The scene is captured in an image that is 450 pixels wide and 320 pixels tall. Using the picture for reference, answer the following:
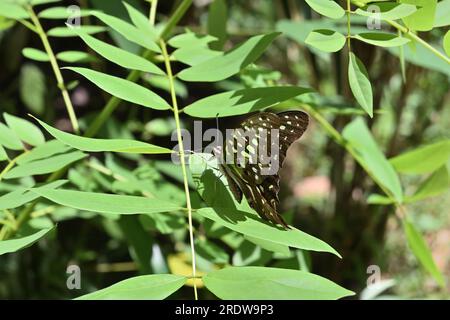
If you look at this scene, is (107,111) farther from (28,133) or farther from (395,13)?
(395,13)

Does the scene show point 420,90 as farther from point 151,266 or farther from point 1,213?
point 1,213

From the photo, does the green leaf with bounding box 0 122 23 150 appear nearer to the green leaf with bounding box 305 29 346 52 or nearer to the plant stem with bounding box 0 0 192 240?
the plant stem with bounding box 0 0 192 240

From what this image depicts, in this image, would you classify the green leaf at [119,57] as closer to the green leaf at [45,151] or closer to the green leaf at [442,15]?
the green leaf at [45,151]

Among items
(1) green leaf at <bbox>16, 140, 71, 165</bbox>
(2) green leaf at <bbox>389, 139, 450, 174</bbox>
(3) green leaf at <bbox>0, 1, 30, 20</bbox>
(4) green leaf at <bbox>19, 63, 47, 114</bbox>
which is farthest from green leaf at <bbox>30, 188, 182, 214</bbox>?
(4) green leaf at <bbox>19, 63, 47, 114</bbox>

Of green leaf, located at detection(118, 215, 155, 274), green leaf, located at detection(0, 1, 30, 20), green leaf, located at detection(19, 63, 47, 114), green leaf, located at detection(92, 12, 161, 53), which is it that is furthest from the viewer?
green leaf, located at detection(19, 63, 47, 114)

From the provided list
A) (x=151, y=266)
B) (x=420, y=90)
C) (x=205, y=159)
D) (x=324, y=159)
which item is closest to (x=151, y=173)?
(x=151, y=266)
